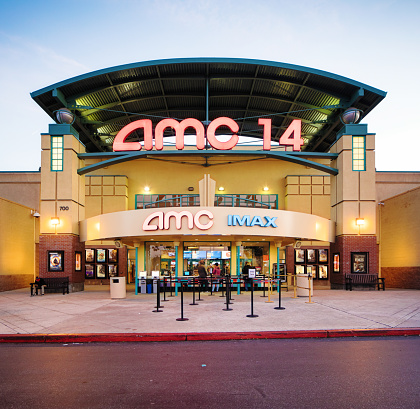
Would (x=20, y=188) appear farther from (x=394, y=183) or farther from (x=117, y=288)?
(x=394, y=183)

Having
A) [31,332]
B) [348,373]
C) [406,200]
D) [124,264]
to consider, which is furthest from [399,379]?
[124,264]

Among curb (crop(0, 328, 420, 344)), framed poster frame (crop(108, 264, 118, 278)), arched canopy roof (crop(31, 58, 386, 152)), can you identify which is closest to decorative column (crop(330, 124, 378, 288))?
arched canopy roof (crop(31, 58, 386, 152))

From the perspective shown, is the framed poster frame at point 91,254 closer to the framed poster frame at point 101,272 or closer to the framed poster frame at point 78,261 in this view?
the framed poster frame at point 101,272

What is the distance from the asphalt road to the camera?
5504mm

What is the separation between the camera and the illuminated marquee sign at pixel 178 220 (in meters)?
20.5

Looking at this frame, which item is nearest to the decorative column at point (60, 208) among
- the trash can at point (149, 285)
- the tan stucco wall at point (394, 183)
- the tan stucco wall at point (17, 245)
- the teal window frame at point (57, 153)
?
the teal window frame at point (57, 153)

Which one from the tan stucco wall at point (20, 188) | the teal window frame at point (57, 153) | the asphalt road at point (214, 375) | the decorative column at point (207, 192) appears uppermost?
the teal window frame at point (57, 153)

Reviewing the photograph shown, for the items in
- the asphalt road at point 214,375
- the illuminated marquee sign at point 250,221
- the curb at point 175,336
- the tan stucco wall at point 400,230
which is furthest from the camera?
the tan stucco wall at point 400,230

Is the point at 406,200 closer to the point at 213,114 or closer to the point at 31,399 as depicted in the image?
the point at 213,114

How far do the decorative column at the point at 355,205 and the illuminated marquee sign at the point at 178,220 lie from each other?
9.15 metres

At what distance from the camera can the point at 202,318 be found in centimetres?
1284

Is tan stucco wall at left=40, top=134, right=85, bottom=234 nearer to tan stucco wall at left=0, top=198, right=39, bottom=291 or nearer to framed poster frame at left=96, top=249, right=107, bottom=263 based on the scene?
tan stucco wall at left=0, top=198, right=39, bottom=291

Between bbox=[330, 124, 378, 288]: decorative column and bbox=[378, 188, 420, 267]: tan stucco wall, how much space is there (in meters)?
3.63

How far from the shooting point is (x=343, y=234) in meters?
24.8
